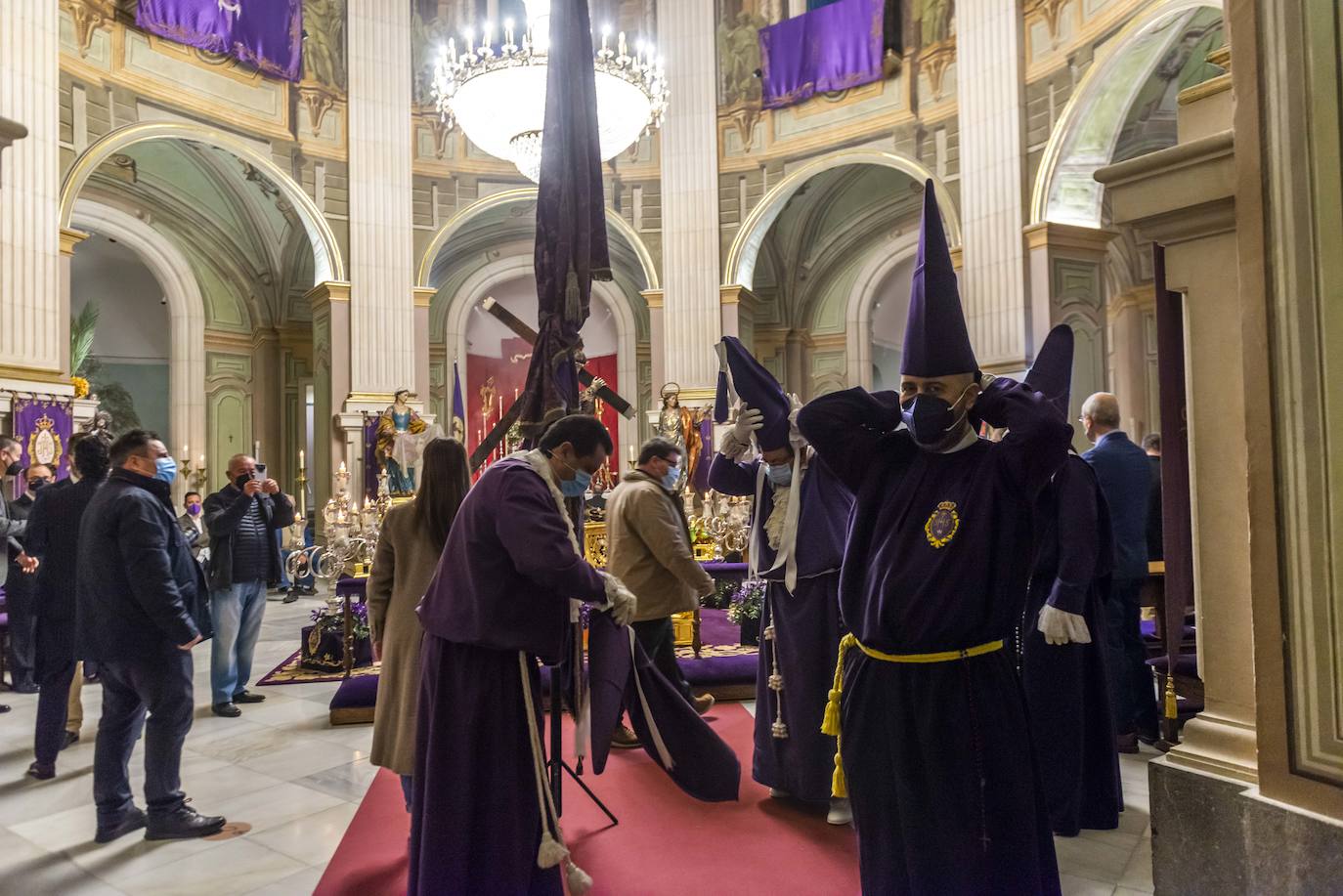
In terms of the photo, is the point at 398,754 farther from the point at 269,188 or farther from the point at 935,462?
the point at 269,188

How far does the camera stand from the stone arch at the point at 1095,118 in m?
9.20

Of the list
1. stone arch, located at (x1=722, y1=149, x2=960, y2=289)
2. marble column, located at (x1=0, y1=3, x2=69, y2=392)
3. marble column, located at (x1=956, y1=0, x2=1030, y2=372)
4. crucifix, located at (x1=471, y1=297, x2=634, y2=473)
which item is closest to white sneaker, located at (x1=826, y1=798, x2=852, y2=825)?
crucifix, located at (x1=471, y1=297, x2=634, y2=473)

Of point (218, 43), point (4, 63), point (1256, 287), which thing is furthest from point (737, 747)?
point (218, 43)

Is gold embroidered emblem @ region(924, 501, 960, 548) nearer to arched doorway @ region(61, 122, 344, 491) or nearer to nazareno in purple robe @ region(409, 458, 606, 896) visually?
nazareno in purple robe @ region(409, 458, 606, 896)

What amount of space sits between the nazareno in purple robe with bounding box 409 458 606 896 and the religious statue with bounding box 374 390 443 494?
607 centimetres

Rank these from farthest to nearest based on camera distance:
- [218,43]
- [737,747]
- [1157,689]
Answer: [218,43], [1157,689], [737,747]

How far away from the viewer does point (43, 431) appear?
896cm

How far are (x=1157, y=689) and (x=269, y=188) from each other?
43.4ft

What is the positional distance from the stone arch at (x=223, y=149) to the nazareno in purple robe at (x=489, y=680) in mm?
9880

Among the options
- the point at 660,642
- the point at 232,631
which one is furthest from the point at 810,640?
the point at 232,631

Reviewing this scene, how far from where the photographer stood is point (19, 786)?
4348mm

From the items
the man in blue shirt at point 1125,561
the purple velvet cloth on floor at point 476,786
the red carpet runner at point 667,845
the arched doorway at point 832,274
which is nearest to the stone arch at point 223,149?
the arched doorway at point 832,274

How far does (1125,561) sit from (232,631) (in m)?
5.42

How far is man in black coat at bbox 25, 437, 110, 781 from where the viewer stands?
4.43 m
